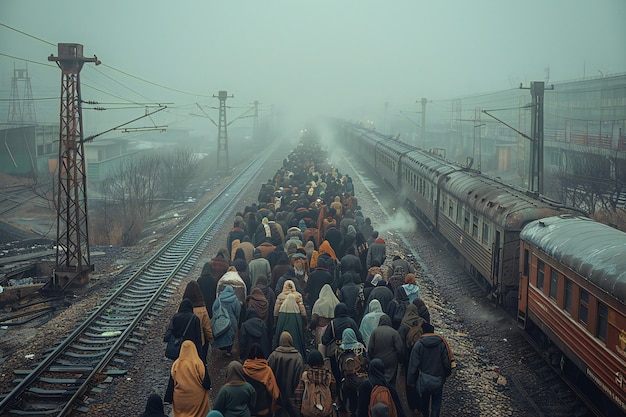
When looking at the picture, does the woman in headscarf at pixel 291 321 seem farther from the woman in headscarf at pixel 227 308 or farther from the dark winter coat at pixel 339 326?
the woman in headscarf at pixel 227 308

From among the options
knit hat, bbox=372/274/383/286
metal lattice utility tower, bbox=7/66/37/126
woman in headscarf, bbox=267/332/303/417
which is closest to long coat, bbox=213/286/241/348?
knit hat, bbox=372/274/383/286

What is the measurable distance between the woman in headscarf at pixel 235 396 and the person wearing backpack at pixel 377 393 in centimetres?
125

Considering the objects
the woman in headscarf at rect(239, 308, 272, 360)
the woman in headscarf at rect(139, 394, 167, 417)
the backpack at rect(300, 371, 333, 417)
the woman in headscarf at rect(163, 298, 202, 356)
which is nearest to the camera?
the woman in headscarf at rect(139, 394, 167, 417)

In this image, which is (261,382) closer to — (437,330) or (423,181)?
(437,330)

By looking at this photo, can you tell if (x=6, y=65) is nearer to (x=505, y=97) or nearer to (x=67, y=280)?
(x=505, y=97)

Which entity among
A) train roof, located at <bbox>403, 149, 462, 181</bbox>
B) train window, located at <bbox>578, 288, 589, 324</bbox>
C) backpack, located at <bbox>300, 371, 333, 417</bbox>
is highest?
train roof, located at <bbox>403, 149, 462, 181</bbox>

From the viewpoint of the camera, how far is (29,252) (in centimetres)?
2381

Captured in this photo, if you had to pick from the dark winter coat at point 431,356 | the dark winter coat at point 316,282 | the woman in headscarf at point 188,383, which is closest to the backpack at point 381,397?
the dark winter coat at point 431,356

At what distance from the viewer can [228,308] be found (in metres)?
11.1

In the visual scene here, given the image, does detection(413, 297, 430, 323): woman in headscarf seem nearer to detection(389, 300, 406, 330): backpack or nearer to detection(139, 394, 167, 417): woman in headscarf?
detection(389, 300, 406, 330): backpack

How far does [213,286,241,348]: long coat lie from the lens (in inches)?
435

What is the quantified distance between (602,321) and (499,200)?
6565mm

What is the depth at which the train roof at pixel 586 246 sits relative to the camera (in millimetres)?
9070

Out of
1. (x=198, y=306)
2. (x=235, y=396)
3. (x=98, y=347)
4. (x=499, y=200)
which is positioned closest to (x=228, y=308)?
(x=198, y=306)
